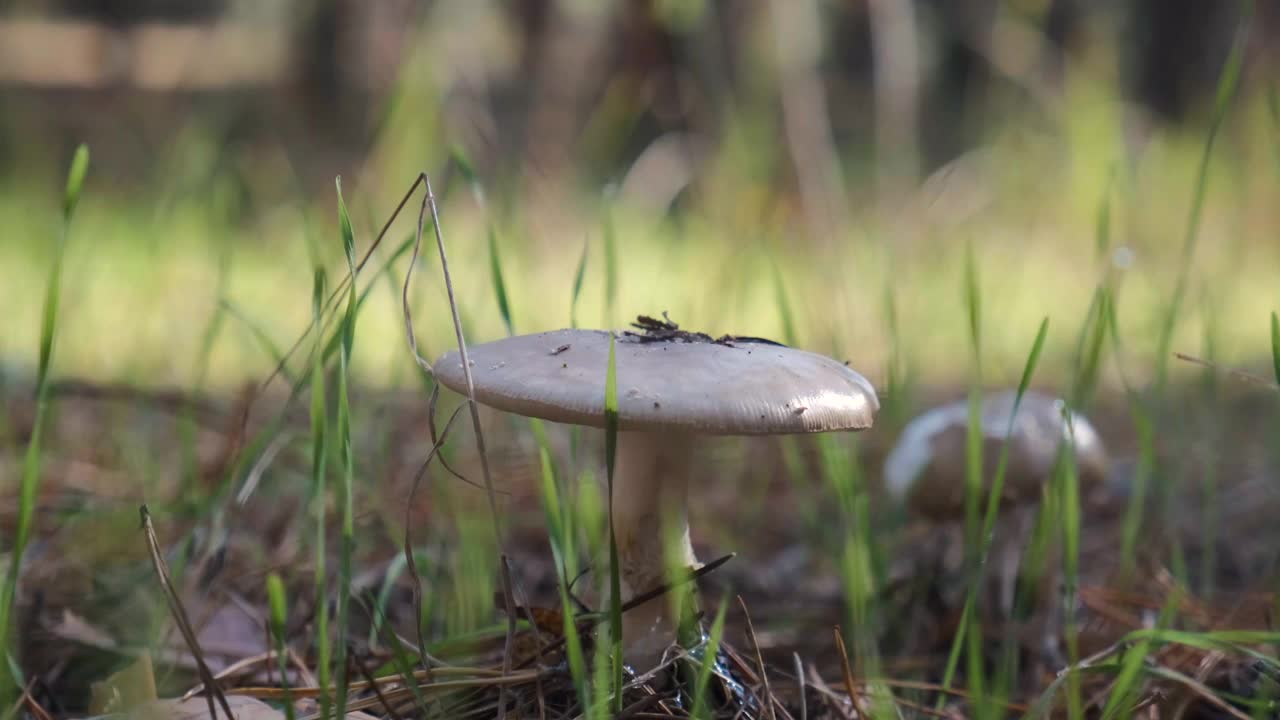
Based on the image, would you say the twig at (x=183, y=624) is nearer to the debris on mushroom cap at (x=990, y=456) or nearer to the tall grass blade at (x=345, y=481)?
the tall grass blade at (x=345, y=481)

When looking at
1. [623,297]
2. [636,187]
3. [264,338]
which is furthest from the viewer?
[636,187]

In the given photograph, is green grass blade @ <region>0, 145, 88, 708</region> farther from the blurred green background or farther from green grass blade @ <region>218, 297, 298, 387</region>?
green grass blade @ <region>218, 297, 298, 387</region>

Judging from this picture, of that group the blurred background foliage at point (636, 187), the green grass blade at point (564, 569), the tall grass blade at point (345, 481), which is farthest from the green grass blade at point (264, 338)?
the green grass blade at point (564, 569)

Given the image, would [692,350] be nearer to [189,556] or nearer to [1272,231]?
[189,556]

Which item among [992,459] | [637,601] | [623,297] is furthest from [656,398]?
[623,297]

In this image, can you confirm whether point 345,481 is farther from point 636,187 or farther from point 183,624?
point 636,187

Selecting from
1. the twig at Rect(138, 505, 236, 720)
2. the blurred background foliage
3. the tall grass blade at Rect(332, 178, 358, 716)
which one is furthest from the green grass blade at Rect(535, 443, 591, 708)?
the blurred background foliage
